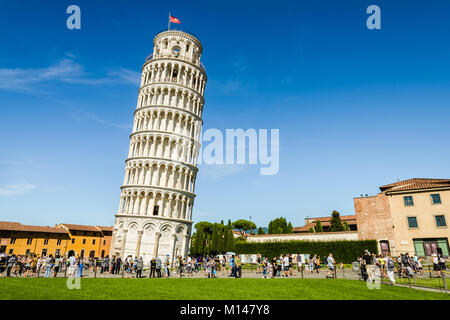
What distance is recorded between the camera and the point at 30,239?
65.1 metres

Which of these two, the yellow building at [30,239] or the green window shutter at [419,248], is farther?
the yellow building at [30,239]

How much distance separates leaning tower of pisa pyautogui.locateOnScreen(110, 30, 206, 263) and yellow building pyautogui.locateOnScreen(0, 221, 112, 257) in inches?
1639

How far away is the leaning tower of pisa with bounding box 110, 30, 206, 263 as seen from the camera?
1465 inches

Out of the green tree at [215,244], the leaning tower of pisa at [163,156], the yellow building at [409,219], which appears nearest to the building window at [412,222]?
the yellow building at [409,219]

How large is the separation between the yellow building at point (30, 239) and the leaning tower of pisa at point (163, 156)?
1564 inches

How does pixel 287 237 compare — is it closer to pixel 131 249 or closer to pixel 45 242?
pixel 131 249

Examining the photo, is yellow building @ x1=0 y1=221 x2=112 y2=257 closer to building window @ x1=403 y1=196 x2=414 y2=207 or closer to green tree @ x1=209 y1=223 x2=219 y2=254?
green tree @ x1=209 y1=223 x2=219 y2=254

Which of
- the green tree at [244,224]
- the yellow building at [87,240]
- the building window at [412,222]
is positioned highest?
the green tree at [244,224]

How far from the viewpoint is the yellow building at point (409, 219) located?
33219mm

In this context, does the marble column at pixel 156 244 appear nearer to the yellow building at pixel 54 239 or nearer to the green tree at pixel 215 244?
the green tree at pixel 215 244


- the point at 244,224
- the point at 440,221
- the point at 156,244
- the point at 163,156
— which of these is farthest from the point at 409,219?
the point at 244,224

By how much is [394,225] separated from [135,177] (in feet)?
125

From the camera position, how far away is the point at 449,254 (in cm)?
3175
